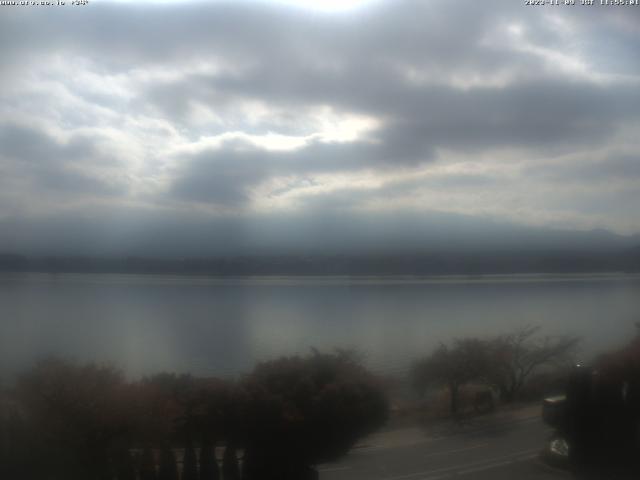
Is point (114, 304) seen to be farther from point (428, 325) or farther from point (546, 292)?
point (546, 292)

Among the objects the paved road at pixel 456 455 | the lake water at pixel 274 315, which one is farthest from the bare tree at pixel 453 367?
the paved road at pixel 456 455

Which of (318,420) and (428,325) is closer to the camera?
(318,420)

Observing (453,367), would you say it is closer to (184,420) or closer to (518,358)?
(518,358)

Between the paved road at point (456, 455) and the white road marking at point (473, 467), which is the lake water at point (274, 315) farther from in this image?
the white road marking at point (473, 467)

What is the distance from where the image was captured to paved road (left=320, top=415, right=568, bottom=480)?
112 inches

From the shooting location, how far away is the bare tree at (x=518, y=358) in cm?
304

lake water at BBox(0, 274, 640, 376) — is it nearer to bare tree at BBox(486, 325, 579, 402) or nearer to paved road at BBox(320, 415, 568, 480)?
bare tree at BBox(486, 325, 579, 402)

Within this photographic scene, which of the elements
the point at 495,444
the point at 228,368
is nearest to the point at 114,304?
the point at 228,368

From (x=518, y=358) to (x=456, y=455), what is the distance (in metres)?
0.61

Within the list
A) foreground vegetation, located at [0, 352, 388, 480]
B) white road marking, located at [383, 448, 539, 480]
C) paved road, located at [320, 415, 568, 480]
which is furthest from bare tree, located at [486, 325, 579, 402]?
foreground vegetation, located at [0, 352, 388, 480]

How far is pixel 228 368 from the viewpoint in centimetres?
280

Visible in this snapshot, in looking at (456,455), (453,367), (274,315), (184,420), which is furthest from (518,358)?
(184,420)

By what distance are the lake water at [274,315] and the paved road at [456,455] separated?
15.6 inches

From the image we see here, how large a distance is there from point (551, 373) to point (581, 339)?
311 millimetres
